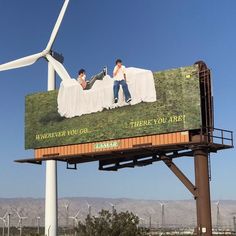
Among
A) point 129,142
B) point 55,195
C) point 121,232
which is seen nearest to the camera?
point 121,232

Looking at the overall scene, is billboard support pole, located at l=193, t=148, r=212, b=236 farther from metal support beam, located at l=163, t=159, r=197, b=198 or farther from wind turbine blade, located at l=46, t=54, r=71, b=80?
wind turbine blade, located at l=46, t=54, r=71, b=80

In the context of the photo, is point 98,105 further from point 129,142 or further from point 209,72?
point 209,72

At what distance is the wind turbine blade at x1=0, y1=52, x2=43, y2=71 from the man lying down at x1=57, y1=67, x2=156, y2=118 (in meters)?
15.2

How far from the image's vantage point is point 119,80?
41531 mm

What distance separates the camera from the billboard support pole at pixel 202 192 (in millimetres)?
35344

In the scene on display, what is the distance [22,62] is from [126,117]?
23.0 m

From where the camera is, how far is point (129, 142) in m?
40.2

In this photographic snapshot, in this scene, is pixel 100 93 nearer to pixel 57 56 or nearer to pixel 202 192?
pixel 202 192

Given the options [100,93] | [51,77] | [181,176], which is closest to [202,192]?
[181,176]

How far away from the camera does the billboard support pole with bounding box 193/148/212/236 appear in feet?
116

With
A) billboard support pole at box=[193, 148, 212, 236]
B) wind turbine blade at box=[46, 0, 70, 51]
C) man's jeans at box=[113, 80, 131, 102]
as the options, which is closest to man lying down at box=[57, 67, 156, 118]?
man's jeans at box=[113, 80, 131, 102]

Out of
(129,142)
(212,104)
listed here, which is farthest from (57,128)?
(212,104)

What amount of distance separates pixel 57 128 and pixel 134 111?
7.91m

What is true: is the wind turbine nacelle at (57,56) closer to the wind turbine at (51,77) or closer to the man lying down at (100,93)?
the wind turbine at (51,77)
